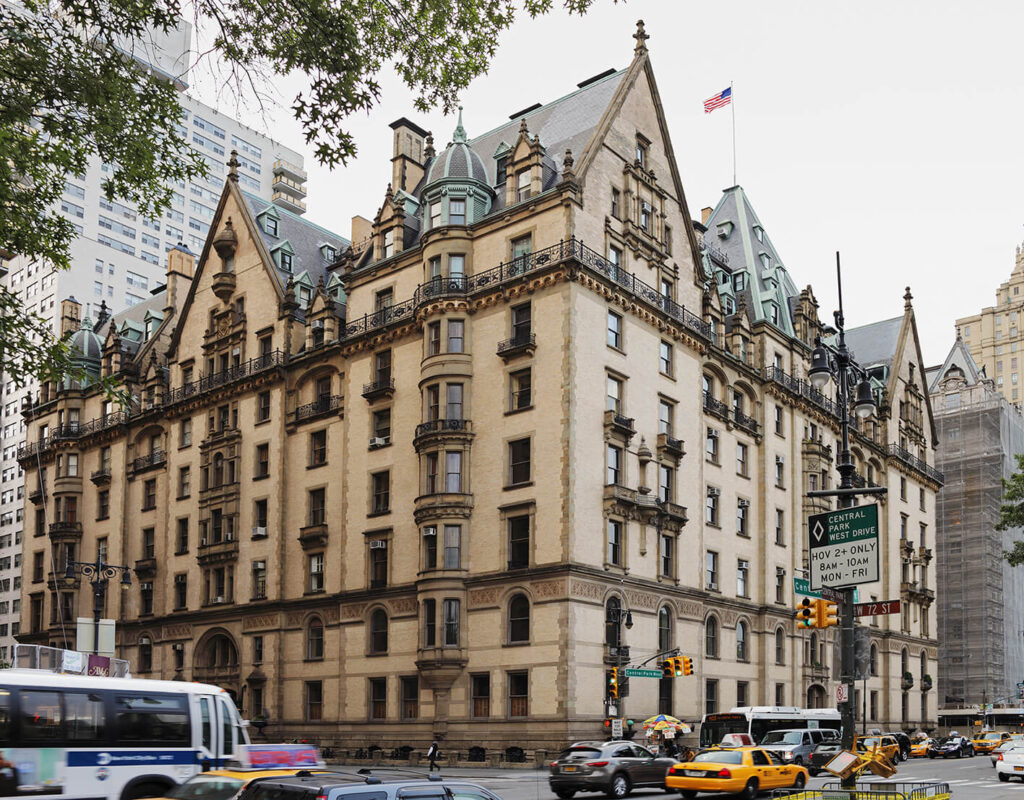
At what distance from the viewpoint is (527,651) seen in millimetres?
48500

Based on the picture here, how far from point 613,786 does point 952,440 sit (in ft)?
271

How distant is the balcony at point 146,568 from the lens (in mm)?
68312

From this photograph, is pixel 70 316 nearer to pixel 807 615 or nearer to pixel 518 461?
pixel 518 461

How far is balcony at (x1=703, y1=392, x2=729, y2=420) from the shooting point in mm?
60406

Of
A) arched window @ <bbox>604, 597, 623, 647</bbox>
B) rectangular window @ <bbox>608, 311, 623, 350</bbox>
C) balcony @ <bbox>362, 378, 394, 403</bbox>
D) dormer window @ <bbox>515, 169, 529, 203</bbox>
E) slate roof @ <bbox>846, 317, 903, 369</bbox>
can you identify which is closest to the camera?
arched window @ <bbox>604, 597, 623, 647</bbox>

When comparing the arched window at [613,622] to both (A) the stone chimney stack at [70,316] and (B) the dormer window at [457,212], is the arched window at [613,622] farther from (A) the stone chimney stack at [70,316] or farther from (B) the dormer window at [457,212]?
(A) the stone chimney stack at [70,316]

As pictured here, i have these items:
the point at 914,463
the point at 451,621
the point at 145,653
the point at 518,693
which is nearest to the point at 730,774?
the point at 518,693

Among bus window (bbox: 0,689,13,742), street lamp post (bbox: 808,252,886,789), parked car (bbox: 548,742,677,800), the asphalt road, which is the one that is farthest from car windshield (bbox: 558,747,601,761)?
bus window (bbox: 0,689,13,742)

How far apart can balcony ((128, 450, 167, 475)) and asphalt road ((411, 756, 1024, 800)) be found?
31.2 m

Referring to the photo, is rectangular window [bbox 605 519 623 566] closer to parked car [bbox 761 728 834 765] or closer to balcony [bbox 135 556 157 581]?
parked car [bbox 761 728 834 765]

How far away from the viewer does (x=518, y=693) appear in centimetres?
4884

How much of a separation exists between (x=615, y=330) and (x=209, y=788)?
1552 inches

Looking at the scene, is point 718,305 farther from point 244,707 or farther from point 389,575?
point 244,707

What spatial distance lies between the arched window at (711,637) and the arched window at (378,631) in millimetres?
15733
